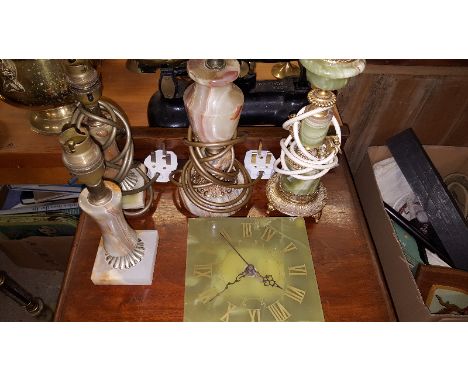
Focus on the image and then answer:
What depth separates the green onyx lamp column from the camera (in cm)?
68

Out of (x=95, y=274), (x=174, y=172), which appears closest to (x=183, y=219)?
(x=174, y=172)

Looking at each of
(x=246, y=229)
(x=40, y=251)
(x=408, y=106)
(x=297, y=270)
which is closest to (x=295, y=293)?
(x=297, y=270)

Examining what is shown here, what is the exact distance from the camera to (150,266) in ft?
2.86

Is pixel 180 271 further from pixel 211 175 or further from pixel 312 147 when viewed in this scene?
pixel 312 147

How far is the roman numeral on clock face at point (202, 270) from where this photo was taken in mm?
876

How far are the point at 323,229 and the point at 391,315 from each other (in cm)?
24

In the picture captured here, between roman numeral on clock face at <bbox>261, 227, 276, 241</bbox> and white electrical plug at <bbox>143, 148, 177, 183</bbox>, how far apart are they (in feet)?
0.93

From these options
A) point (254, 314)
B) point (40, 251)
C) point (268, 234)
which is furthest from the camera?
point (40, 251)

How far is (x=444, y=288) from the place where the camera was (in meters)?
1.05

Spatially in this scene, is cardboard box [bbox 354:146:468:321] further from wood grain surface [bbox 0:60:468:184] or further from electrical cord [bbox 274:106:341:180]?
electrical cord [bbox 274:106:341:180]

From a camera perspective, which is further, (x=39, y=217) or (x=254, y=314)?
(x=39, y=217)

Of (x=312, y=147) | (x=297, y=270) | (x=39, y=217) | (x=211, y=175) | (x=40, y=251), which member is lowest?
(x=40, y=251)

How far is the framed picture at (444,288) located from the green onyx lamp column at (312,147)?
0.34m

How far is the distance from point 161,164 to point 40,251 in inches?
27.9
